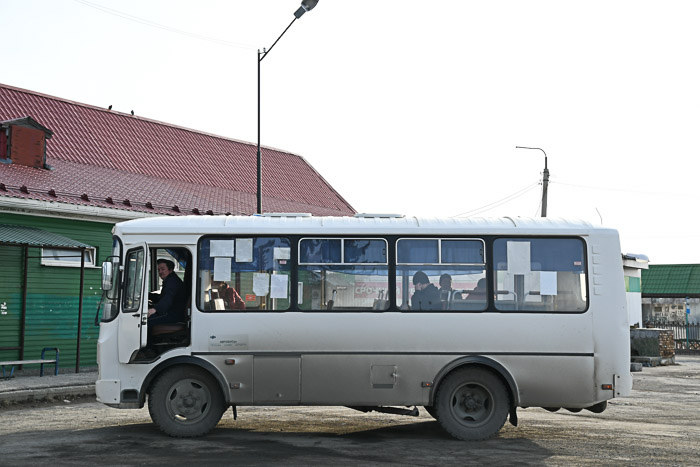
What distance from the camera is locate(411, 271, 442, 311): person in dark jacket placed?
37.2 feet

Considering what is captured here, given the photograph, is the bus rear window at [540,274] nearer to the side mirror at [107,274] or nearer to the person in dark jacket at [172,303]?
the person in dark jacket at [172,303]

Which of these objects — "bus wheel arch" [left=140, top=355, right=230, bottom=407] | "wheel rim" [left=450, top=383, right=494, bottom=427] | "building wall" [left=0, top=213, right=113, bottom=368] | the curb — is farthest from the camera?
"building wall" [left=0, top=213, right=113, bottom=368]

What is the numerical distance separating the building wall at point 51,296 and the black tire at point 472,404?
481 inches

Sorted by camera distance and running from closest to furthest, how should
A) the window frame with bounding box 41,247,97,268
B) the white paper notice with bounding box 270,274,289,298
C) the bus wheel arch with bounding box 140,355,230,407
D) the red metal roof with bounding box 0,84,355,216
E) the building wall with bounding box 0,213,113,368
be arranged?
the bus wheel arch with bounding box 140,355,230,407
the white paper notice with bounding box 270,274,289,298
the building wall with bounding box 0,213,113,368
the window frame with bounding box 41,247,97,268
the red metal roof with bounding box 0,84,355,216

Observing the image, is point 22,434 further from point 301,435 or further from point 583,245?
point 583,245

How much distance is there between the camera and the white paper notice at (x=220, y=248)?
37.4 feet

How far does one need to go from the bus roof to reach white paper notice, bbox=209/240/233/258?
0.13m

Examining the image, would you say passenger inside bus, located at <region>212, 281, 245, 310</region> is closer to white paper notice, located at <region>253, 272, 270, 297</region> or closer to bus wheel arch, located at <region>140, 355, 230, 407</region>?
white paper notice, located at <region>253, 272, 270, 297</region>

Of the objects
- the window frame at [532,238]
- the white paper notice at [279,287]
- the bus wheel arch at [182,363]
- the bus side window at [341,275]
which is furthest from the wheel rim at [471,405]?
the bus wheel arch at [182,363]

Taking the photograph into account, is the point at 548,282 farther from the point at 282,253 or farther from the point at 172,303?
the point at 172,303

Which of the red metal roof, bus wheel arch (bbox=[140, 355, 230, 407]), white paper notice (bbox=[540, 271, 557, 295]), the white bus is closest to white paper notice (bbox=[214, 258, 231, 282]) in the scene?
the white bus

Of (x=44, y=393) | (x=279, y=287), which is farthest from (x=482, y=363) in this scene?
(x=44, y=393)

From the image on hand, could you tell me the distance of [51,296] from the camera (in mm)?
20828

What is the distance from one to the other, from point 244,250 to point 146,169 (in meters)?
17.3
